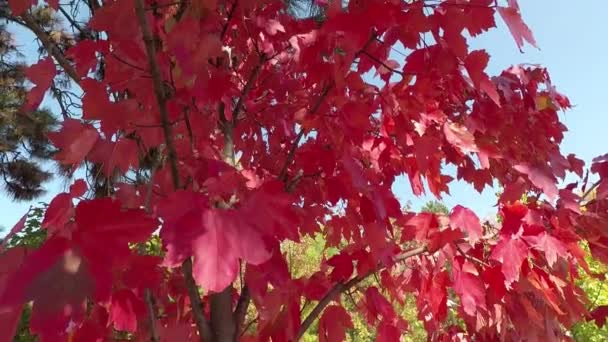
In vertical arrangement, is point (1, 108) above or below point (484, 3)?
above

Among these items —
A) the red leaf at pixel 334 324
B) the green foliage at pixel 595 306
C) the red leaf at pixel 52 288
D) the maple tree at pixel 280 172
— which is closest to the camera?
the red leaf at pixel 52 288

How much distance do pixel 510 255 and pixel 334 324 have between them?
0.49 metres

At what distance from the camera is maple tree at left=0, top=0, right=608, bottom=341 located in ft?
2.16

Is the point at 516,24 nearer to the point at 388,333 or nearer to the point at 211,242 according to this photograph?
the point at 211,242

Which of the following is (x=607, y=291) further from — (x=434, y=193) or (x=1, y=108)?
(x=1, y=108)

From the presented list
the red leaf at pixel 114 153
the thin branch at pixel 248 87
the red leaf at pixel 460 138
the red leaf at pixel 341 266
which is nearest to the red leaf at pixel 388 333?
the red leaf at pixel 341 266

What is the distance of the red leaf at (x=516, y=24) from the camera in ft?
3.08

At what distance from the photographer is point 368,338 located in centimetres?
711

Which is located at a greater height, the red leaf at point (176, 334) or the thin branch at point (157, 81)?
the thin branch at point (157, 81)

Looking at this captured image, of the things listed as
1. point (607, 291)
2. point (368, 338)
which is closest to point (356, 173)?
point (607, 291)

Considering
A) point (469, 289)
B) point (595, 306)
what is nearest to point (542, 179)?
→ point (469, 289)

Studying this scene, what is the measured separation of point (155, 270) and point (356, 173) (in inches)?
15.3

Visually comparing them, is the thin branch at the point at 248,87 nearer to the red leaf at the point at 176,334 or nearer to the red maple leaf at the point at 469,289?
the red leaf at the point at 176,334

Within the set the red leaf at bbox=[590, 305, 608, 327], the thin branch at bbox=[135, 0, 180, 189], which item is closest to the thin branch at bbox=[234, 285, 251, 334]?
the thin branch at bbox=[135, 0, 180, 189]
